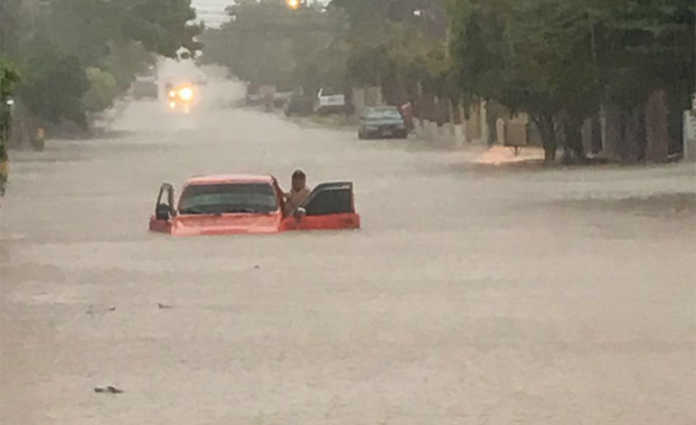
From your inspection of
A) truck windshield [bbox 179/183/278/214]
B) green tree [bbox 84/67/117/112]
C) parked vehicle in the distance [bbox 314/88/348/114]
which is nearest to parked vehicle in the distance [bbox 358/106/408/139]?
green tree [bbox 84/67/117/112]

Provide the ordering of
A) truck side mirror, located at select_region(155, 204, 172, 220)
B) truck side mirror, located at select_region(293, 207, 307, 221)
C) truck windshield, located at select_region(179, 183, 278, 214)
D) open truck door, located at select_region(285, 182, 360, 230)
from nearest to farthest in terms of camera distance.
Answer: truck windshield, located at select_region(179, 183, 278, 214) → truck side mirror, located at select_region(293, 207, 307, 221) → open truck door, located at select_region(285, 182, 360, 230) → truck side mirror, located at select_region(155, 204, 172, 220)

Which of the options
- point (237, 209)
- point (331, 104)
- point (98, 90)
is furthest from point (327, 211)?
point (331, 104)

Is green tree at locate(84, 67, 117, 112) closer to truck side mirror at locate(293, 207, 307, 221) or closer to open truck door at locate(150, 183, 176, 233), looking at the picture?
open truck door at locate(150, 183, 176, 233)

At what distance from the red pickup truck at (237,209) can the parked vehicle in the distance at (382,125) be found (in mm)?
50466

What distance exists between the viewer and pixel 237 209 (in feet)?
82.4

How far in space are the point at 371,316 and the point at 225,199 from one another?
931cm

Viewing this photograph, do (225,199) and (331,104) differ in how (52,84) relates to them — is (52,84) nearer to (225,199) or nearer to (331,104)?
(331,104)

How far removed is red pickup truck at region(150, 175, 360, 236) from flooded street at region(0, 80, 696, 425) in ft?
1.13

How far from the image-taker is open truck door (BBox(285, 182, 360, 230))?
84.0 ft

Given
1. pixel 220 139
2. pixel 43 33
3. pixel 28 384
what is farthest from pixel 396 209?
pixel 43 33

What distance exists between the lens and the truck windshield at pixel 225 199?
82.6 ft

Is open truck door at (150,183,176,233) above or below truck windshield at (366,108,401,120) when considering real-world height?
above

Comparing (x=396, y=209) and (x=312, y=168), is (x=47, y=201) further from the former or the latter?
(x=312, y=168)

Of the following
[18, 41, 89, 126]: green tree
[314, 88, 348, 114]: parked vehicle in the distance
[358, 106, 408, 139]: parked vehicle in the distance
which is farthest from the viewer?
[314, 88, 348, 114]: parked vehicle in the distance
